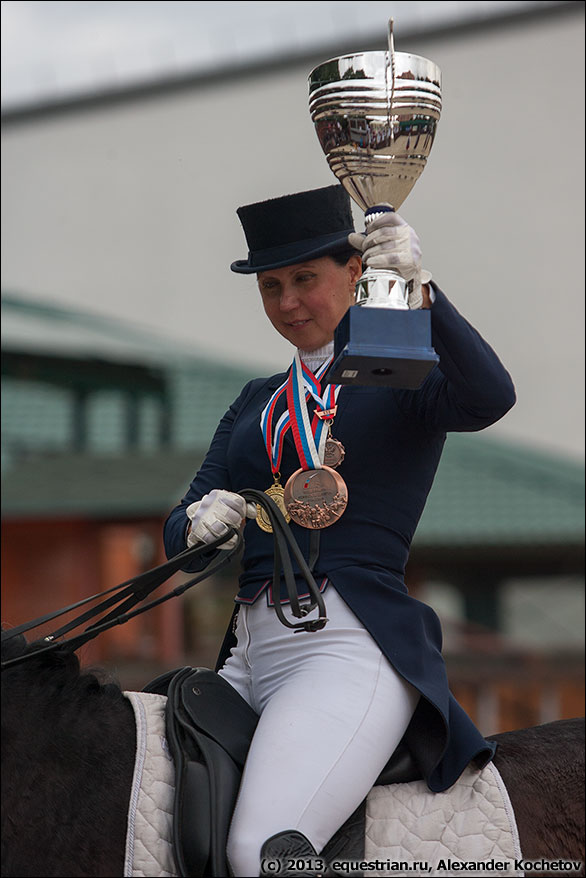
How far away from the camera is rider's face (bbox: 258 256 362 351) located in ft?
7.43

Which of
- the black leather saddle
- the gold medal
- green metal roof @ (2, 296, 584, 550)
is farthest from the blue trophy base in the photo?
green metal roof @ (2, 296, 584, 550)

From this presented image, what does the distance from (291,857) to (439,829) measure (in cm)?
34

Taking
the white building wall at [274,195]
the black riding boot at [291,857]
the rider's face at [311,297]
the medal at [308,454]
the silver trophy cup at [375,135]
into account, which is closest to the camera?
the black riding boot at [291,857]

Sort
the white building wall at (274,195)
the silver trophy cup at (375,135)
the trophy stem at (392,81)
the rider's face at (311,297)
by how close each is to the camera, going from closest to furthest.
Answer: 1. the silver trophy cup at (375,135)
2. the trophy stem at (392,81)
3. the rider's face at (311,297)
4. the white building wall at (274,195)

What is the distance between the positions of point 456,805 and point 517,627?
553cm

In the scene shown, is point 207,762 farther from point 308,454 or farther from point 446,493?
point 446,493

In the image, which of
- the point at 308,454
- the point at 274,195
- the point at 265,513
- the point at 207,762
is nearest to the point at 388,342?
the point at 308,454

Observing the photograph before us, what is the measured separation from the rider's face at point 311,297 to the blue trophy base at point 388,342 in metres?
0.36

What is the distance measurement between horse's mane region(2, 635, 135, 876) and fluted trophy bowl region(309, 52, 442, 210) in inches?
43.7

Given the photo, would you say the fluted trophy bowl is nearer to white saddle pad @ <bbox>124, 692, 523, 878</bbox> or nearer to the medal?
the medal

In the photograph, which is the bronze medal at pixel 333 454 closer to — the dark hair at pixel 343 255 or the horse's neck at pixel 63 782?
the dark hair at pixel 343 255

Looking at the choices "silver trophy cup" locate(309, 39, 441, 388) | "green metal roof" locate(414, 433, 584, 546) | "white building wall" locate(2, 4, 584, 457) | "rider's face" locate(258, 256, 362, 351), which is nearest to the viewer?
"silver trophy cup" locate(309, 39, 441, 388)

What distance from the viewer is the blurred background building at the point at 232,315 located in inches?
255

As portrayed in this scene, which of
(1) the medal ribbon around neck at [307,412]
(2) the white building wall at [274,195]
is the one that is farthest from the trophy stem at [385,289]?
(2) the white building wall at [274,195]
